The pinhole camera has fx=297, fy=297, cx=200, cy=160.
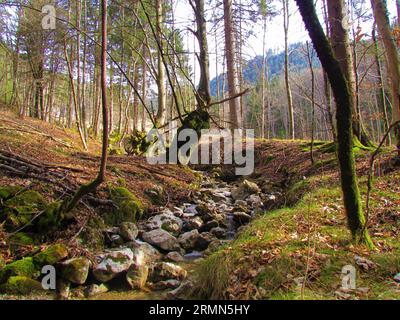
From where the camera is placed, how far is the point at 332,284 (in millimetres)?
2307

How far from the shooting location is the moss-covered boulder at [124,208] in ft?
15.2

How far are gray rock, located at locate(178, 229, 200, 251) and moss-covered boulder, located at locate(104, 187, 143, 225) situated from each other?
950 millimetres

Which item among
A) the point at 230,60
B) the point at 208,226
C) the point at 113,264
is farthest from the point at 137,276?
the point at 230,60

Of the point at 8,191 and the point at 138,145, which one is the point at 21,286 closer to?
the point at 8,191

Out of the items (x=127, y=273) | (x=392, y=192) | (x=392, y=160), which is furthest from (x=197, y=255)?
(x=392, y=160)

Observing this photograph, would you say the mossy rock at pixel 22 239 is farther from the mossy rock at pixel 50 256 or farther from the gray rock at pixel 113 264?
the gray rock at pixel 113 264

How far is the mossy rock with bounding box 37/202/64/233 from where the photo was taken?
3.73 metres

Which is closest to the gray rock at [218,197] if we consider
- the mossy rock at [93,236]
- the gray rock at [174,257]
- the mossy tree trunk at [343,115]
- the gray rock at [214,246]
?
the gray rock at [214,246]

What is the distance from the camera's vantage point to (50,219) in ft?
12.4

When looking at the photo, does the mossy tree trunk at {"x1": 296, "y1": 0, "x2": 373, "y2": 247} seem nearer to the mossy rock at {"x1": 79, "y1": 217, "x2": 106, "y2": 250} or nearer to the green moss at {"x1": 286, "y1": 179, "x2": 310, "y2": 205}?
the green moss at {"x1": 286, "y1": 179, "x2": 310, "y2": 205}

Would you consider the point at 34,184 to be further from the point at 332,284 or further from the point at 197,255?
the point at 332,284

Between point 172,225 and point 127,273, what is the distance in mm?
1671

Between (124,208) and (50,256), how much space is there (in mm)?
1740

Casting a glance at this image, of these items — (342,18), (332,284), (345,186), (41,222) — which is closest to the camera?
(332,284)
